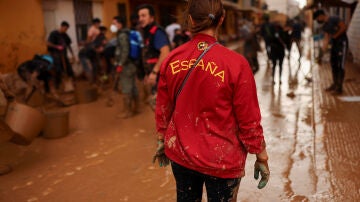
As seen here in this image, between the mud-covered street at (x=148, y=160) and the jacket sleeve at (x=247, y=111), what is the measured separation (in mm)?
1835

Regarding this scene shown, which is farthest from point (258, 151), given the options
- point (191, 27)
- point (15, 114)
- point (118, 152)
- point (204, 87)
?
point (15, 114)

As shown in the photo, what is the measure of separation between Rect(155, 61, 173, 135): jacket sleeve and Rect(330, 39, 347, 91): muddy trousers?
21.7 feet

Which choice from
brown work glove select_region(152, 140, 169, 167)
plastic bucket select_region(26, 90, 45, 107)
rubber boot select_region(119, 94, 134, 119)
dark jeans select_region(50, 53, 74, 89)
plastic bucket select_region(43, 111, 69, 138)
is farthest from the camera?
dark jeans select_region(50, 53, 74, 89)

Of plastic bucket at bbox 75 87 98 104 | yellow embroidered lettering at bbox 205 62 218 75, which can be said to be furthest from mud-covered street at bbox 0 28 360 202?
yellow embroidered lettering at bbox 205 62 218 75

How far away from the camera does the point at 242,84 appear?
5.78 feet

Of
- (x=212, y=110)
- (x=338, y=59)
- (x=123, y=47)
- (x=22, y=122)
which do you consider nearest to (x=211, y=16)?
(x=212, y=110)

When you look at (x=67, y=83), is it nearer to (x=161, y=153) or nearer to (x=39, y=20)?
(x=39, y=20)

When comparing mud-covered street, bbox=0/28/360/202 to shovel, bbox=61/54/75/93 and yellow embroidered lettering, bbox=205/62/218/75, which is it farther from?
shovel, bbox=61/54/75/93

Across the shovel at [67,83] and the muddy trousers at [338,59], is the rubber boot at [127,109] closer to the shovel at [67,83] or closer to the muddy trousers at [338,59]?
the shovel at [67,83]

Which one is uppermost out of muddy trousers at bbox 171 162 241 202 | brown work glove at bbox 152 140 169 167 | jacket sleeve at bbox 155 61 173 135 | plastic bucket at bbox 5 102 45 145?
jacket sleeve at bbox 155 61 173 135

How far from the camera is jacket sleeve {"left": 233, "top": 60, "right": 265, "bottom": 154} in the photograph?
177cm

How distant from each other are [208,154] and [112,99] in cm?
691

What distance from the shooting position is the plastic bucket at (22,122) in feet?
15.2

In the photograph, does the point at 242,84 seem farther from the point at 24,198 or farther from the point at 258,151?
the point at 24,198
